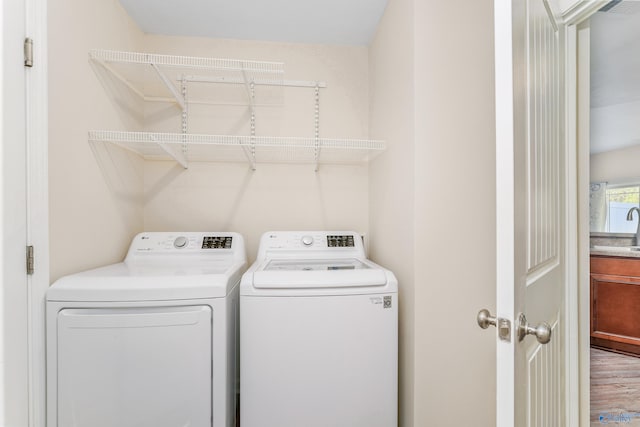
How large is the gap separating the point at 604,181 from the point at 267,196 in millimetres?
3712

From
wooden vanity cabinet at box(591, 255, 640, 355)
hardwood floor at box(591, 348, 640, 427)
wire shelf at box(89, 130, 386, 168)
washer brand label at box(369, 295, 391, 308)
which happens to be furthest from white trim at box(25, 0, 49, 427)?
wooden vanity cabinet at box(591, 255, 640, 355)

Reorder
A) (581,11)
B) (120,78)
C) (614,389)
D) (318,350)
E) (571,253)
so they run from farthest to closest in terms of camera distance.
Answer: (614,389) → (120,78) → (318,350) → (571,253) → (581,11)

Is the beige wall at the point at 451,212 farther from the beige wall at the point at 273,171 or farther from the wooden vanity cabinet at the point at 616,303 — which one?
the wooden vanity cabinet at the point at 616,303

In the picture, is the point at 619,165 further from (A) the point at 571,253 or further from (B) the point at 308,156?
(B) the point at 308,156

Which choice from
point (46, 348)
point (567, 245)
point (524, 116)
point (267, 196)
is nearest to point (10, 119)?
point (46, 348)

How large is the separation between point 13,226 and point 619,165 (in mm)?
4740

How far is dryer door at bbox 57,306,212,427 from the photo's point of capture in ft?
3.48

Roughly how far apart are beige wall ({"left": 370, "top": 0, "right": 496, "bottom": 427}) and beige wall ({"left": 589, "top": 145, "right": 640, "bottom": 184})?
2748mm

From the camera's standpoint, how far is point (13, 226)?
98 cm

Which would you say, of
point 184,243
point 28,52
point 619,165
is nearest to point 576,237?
point 184,243

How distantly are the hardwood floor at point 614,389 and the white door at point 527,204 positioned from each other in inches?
58.3

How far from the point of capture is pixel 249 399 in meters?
1.20

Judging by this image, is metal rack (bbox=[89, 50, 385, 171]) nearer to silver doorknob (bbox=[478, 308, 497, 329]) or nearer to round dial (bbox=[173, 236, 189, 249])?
round dial (bbox=[173, 236, 189, 249])

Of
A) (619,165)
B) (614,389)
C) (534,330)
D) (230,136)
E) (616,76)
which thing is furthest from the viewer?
(619,165)
